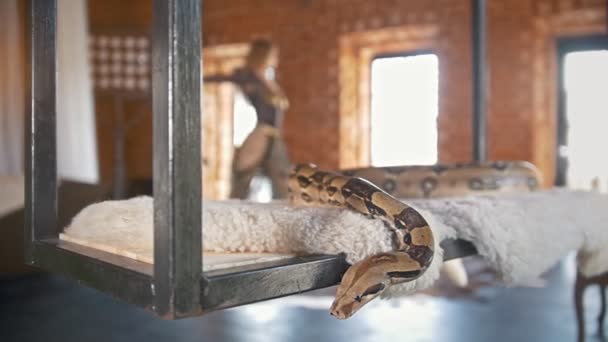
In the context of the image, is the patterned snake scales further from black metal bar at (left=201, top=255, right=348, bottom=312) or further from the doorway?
the doorway

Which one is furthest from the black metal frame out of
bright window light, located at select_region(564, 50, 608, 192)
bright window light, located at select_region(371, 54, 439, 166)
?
bright window light, located at select_region(371, 54, 439, 166)

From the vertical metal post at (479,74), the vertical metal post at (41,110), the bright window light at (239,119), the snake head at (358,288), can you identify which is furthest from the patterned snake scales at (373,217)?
the bright window light at (239,119)

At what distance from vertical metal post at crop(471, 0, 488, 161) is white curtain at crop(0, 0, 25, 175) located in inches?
174

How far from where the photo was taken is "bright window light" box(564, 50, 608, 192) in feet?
18.0

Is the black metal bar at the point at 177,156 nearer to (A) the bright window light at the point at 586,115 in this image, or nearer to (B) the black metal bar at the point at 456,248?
(B) the black metal bar at the point at 456,248

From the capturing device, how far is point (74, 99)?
4.75 m

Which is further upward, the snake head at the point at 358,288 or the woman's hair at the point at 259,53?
the woman's hair at the point at 259,53

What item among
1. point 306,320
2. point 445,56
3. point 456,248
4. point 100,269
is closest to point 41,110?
point 100,269

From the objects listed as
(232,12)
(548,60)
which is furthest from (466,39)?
(232,12)

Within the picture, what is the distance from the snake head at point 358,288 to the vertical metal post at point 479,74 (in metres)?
1.48

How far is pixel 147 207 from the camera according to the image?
1.12m

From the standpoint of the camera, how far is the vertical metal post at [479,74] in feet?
7.20

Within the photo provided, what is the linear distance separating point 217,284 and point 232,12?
272 inches

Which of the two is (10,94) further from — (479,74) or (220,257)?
(220,257)
